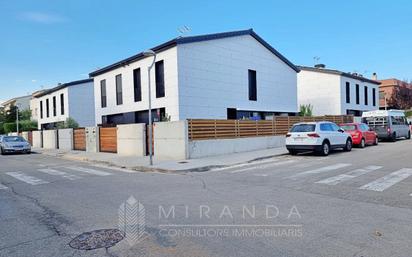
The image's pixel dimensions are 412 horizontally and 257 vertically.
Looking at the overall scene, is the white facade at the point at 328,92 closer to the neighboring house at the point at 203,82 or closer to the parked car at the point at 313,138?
the neighboring house at the point at 203,82

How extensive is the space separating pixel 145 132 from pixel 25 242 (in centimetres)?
1382

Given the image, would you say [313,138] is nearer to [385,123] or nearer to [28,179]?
[28,179]

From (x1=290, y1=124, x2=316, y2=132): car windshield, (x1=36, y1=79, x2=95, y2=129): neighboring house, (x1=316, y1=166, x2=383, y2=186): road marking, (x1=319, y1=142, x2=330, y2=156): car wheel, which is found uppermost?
(x1=36, y1=79, x2=95, y2=129): neighboring house

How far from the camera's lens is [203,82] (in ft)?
77.2

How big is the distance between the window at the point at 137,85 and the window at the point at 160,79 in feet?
8.88

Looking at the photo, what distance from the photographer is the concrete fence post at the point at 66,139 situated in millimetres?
27312

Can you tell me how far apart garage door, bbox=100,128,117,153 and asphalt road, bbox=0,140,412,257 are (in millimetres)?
10720

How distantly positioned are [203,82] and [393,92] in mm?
45651

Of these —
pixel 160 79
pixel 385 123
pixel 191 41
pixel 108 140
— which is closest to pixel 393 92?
pixel 385 123

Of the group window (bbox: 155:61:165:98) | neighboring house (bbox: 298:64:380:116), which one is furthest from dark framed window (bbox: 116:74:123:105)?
neighboring house (bbox: 298:64:380:116)

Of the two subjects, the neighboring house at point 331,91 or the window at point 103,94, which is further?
the neighboring house at point 331,91

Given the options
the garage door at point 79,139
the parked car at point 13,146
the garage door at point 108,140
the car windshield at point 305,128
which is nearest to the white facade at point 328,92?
the car windshield at point 305,128

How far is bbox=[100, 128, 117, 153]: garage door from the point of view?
70.5 feet

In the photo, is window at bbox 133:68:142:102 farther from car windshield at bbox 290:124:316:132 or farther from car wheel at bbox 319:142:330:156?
car wheel at bbox 319:142:330:156
